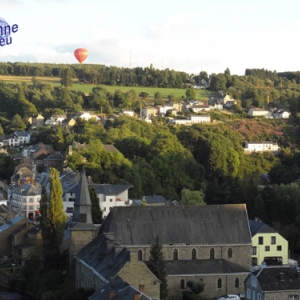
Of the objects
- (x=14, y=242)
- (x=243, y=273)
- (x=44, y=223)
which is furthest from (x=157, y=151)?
(x=243, y=273)

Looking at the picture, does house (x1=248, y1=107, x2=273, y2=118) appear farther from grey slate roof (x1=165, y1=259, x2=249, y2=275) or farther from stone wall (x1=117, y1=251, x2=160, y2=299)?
stone wall (x1=117, y1=251, x2=160, y2=299)

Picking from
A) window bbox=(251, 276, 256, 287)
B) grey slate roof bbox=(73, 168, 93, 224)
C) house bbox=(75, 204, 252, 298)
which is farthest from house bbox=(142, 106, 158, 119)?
window bbox=(251, 276, 256, 287)

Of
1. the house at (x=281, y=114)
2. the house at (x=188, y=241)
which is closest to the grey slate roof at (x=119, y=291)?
the house at (x=188, y=241)

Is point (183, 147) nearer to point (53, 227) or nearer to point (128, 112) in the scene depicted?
point (128, 112)

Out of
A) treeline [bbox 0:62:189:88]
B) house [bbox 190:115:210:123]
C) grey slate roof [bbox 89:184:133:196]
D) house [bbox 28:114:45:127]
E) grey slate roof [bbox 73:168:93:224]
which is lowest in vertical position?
grey slate roof [bbox 89:184:133:196]

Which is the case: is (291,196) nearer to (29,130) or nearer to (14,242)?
(14,242)

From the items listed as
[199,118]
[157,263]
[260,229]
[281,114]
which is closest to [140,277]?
[157,263]

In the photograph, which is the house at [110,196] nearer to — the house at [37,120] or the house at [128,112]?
the house at [128,112]
